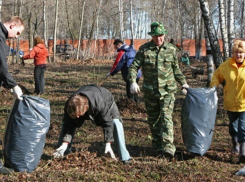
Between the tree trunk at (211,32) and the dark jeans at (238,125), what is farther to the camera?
the tree trunk at (211,32)

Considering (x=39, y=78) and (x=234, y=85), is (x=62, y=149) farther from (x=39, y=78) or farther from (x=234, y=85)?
(x=39, y=78)

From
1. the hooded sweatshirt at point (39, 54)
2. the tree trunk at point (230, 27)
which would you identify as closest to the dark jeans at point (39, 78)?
the hooded sweatshirt at point (39, 54)

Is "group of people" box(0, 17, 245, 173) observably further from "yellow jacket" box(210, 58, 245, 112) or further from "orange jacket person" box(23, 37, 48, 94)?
"orange jacket person" box(23, 37, 48, 94)

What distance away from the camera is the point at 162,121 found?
16.3 ft

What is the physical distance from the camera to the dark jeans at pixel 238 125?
482 centimetres

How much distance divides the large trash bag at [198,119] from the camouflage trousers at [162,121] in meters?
0.21

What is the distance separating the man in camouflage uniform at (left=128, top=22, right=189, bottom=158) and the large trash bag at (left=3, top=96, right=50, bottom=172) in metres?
1.29

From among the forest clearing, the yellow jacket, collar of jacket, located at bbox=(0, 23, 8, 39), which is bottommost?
the forest clearing

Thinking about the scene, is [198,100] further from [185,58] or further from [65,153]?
[185,58]

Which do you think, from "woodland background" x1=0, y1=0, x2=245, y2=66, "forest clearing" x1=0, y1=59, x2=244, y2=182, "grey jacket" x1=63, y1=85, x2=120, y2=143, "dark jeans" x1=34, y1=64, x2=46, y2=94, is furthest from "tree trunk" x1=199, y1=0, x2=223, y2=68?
"dark jeans" x1=34, y1=64, x2=46, y2=94

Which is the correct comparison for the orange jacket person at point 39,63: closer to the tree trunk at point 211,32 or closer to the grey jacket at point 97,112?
the tree trunk at point 211,32

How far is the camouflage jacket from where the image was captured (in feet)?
16.2

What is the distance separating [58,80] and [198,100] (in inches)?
386

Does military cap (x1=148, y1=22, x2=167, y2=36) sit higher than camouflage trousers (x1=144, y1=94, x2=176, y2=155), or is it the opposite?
military cap (x1=148, y1=22, x2=167, y2=36)
